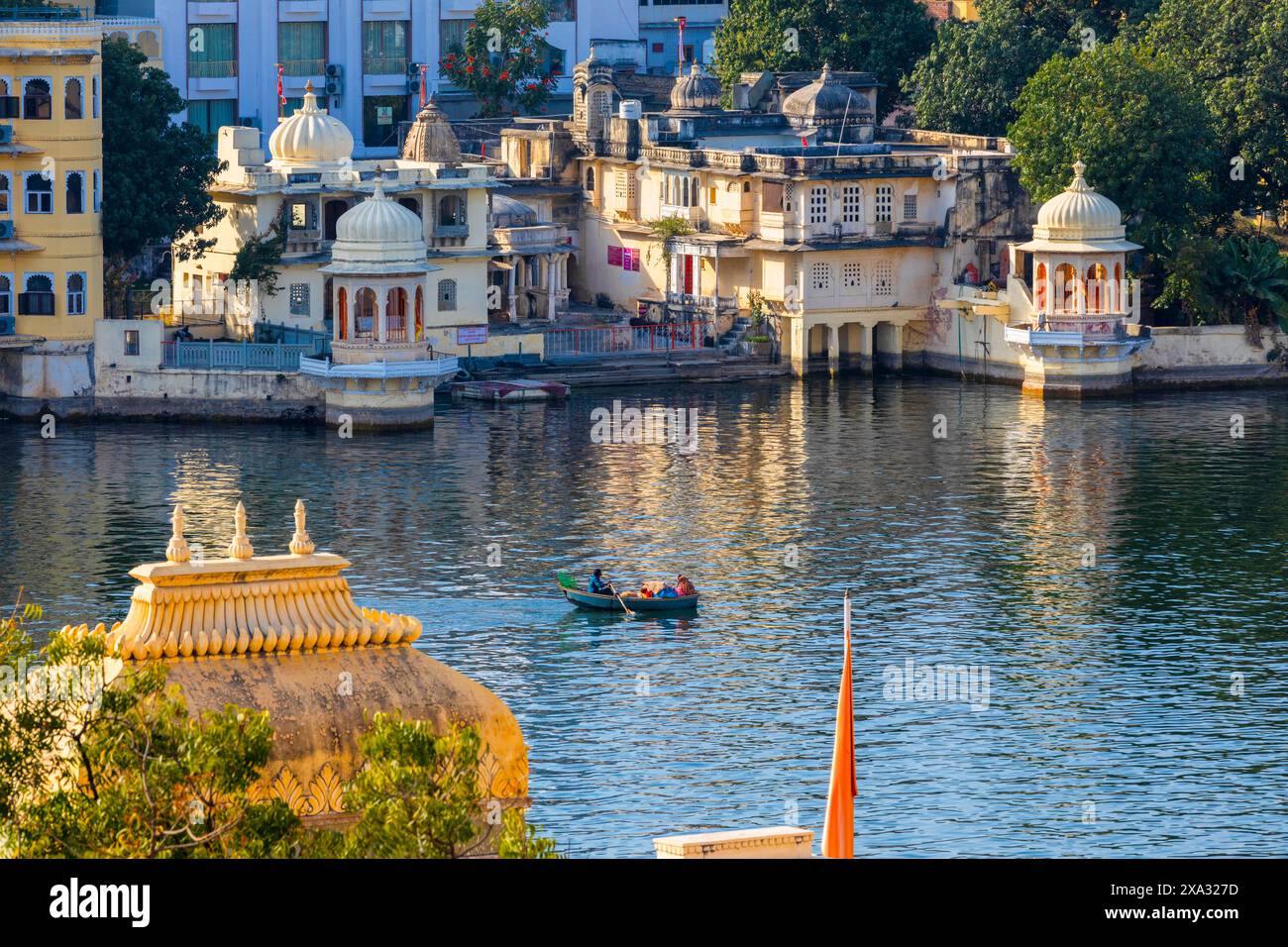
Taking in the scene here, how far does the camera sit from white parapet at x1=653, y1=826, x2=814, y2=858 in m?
35.2

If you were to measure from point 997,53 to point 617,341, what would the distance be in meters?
24.5

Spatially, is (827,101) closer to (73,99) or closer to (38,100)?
(73,99)

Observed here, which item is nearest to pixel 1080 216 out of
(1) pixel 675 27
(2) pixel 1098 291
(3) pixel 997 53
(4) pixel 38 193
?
(2) pixel 1098 291

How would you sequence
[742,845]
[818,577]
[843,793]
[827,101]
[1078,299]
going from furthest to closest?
[827,101] → [1078,299] → [818,577] → [843,793] → [742,845]

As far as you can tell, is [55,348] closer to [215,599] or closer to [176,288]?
[176,288]

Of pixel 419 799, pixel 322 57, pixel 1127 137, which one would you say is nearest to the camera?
pixel 419 799

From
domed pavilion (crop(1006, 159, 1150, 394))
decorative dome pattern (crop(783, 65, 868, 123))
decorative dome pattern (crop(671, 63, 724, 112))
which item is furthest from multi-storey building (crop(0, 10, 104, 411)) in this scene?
domed pavilion (crop(1006, 159, 1150, 394))

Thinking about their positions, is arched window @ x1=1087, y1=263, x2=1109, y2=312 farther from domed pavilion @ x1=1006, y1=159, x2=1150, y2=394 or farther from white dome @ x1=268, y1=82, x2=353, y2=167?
white dome @ x1=268, y1=82, x2=353, y2=167

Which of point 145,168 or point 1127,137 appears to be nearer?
point 145,168

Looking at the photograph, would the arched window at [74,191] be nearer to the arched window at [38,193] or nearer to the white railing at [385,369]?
the arched window at [38,193]

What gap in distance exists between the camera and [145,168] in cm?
11112

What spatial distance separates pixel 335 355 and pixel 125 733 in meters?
71.1

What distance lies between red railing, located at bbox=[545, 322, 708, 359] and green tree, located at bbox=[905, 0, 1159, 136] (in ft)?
67.4
